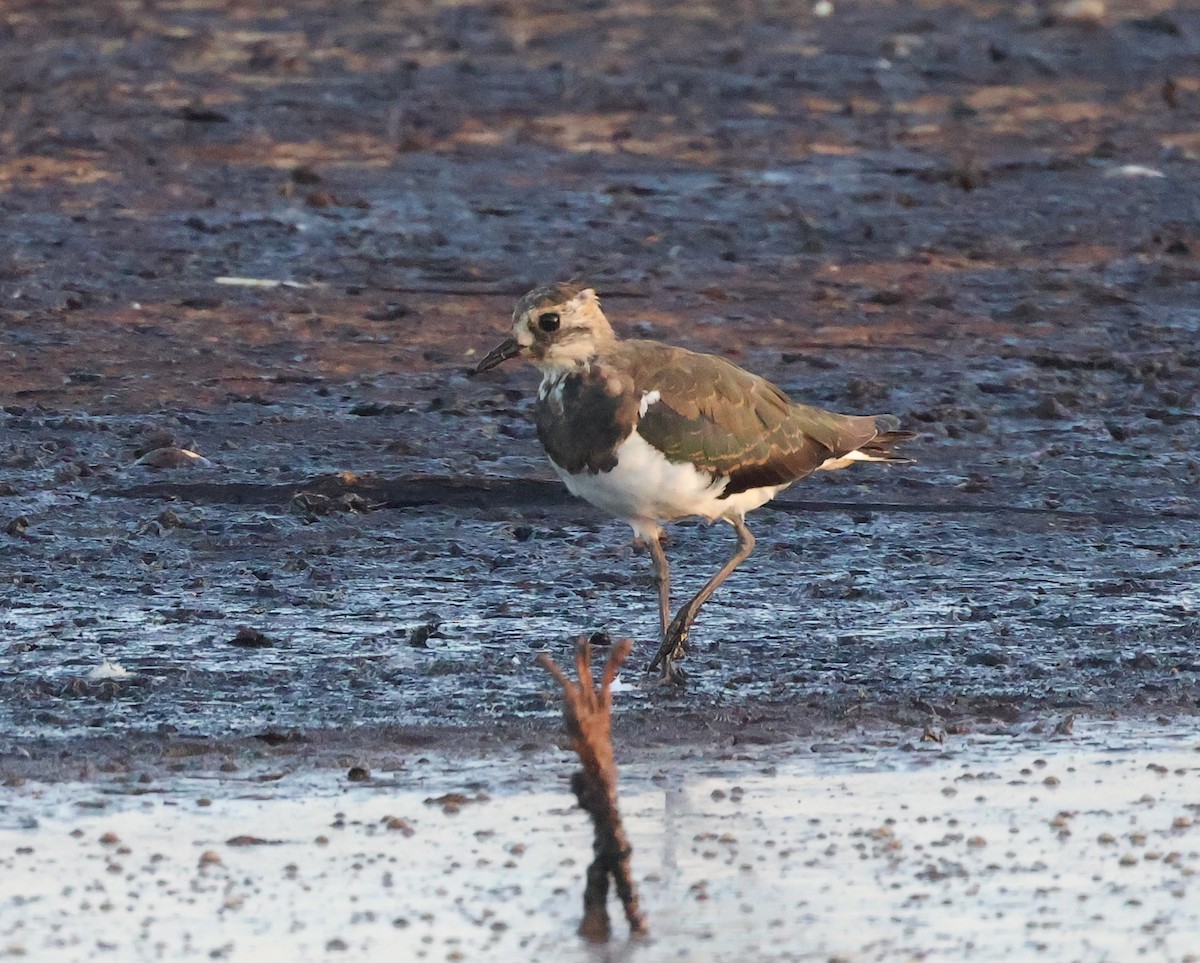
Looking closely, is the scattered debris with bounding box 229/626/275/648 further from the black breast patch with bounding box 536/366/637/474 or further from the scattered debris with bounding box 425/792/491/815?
the scattered debris with bounding box 425/792/491/815

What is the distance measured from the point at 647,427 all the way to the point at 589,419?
17 centimetres

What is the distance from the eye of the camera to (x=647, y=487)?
22.7ft

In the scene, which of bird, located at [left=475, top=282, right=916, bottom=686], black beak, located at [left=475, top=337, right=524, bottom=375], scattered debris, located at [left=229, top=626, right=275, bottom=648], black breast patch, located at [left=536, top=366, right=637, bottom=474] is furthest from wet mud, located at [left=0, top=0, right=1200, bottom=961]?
black beak, located at [left=475, top=337, right=524, bottom=375]

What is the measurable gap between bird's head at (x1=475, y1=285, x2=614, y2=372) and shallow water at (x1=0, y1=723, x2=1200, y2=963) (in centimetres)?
131

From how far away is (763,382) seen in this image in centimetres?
754

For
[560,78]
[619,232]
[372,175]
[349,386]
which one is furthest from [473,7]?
[349,386]

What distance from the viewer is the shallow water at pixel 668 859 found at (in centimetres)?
504

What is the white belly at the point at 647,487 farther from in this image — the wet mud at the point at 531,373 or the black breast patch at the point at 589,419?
the wet mud at the point at 531,373

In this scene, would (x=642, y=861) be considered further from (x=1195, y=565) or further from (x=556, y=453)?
(x=1195, y=565)

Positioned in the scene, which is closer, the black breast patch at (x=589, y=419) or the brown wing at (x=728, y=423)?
the black breast patch at (x=589, y=419)

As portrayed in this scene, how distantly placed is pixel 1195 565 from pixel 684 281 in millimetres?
4420

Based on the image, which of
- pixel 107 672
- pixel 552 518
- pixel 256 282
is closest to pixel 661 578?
pixel 552 518

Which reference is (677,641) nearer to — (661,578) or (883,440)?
(661,578)

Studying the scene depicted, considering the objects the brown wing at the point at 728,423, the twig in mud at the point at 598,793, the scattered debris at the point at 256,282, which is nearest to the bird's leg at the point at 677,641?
the brown wing at the point at 728,423
